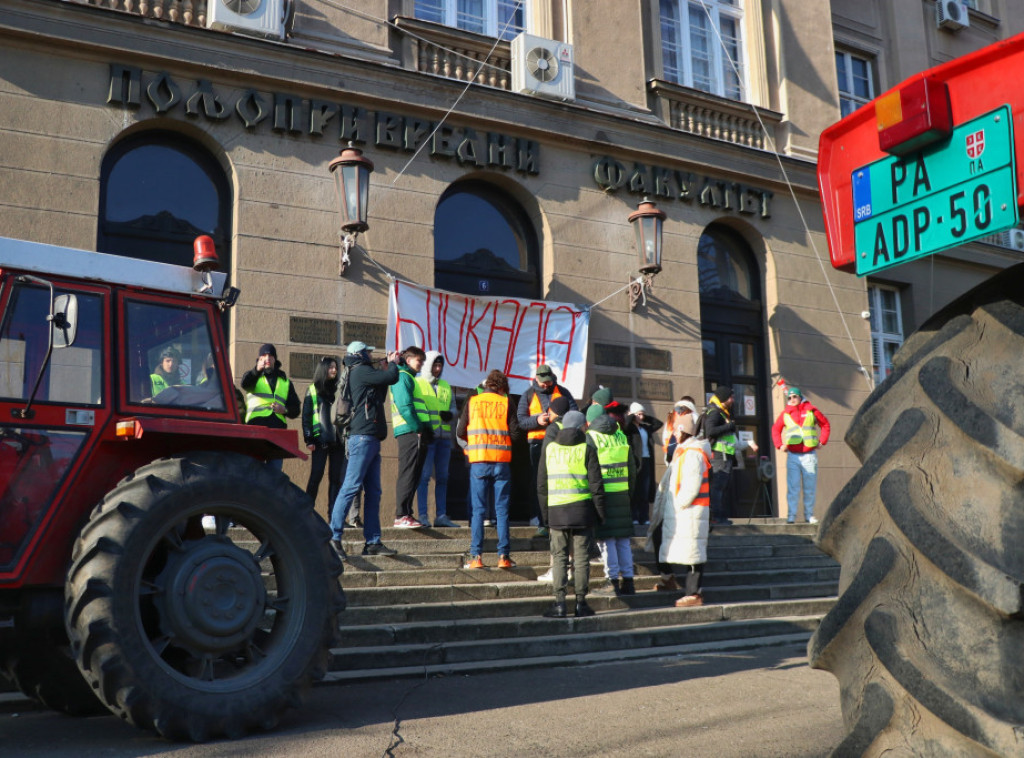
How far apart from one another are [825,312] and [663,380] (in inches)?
→ 151

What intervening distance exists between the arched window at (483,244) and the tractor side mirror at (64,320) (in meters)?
9.01

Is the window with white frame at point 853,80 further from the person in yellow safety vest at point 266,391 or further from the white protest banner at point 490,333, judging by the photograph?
the person in yellow safety vest at point 266,391

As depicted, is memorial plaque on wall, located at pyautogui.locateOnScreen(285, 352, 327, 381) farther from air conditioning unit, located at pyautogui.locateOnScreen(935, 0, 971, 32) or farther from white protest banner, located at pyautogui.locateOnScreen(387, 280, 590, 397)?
air conditioning unit, located at pyautogui.locateOnScreen(935, 0, 971, 32)

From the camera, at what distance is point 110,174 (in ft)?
39.5

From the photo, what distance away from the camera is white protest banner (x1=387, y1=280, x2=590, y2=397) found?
1274 cm

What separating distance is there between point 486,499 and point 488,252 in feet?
17.8

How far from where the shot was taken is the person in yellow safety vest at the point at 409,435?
411 inches

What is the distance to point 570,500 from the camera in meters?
9.12

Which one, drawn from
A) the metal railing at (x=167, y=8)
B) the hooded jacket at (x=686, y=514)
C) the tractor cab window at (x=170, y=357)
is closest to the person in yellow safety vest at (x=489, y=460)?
the hooded jacket at (x=686, y=514)

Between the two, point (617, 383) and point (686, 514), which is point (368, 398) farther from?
point (617, 383)

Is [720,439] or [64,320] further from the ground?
[64,320]

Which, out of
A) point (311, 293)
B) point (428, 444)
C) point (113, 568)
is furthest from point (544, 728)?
point (311, 293)

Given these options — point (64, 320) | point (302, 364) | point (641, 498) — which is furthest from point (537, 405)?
point (64, 320)

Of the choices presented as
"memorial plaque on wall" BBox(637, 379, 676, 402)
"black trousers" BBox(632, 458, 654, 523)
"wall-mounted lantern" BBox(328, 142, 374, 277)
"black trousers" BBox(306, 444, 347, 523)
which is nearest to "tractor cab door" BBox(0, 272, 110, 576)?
"black trousers" BBox(306, 444, 347, 523)
